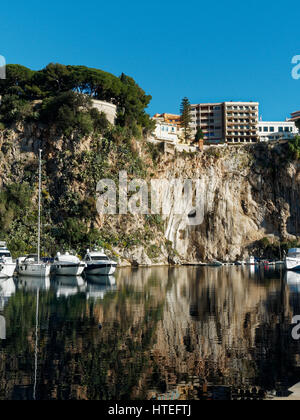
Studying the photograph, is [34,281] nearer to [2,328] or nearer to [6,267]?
[6,267]

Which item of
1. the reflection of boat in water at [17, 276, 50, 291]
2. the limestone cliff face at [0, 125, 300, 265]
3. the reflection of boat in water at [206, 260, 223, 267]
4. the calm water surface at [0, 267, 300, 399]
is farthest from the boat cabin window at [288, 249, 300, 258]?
the calm water surface at [0, 267, 300, 399]

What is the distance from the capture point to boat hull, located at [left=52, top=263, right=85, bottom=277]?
148 feet

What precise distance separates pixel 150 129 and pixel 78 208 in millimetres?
23433

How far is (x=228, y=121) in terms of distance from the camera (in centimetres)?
11281

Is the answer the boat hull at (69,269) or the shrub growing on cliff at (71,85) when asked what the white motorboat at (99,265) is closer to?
the boat hull at (69,269)

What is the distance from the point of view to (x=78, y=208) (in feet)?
206

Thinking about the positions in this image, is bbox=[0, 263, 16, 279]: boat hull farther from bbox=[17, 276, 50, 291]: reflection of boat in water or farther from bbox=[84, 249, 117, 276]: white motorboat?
bbox=[84, 249, 117, 276]: white motorboat

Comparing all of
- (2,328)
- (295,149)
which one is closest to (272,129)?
(295,149)

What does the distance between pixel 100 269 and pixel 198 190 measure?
→ 36.5m

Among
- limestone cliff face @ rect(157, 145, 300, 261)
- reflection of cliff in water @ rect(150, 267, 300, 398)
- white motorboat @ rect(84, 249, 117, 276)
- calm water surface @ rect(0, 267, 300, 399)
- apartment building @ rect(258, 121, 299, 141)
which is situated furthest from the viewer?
apartment building @ rect(258, 121, 299, 141)

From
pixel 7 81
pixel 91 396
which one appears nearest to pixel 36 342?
pixel 91 396

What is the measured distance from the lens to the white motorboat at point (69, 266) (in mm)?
45156

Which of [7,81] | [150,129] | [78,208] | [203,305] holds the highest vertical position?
[7,81]

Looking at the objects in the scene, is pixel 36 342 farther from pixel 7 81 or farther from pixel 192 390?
pixel 7 81
